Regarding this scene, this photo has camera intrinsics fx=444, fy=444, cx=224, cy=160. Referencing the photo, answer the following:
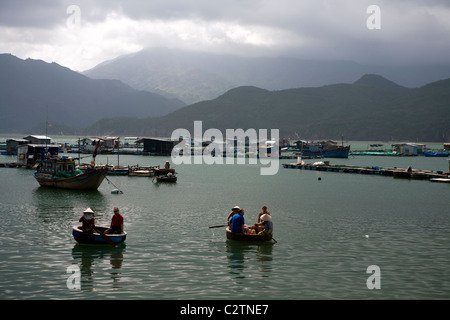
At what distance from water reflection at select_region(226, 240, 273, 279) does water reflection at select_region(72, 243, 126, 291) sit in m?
6.18

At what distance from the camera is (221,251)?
2784 cm

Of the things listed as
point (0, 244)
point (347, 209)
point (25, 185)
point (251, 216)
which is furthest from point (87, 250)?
point (25, 185)

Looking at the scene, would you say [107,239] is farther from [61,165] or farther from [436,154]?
[436,154]

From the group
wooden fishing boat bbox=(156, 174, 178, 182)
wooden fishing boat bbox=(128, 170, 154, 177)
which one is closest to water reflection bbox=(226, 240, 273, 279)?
wooden fishing boat bbox=(156, 174, 178, 182)

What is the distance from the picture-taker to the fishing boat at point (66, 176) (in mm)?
56500

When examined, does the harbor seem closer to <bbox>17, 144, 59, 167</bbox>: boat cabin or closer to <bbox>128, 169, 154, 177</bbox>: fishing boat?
<bbox>128, 169, 154, 177</bbox>: fishing boat

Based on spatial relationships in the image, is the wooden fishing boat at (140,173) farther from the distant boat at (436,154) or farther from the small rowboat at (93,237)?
the distant boat at (436,154)

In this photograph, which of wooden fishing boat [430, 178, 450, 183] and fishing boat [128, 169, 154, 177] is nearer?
wooden fishing boat [430, 178, 450, 183]

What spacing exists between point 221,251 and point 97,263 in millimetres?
7548

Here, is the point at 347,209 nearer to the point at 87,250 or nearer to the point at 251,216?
the point at 251,216

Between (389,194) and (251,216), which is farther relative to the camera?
(389,194)

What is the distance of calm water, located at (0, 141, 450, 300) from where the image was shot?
68.6 feet

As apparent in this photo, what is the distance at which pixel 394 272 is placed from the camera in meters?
23.9
